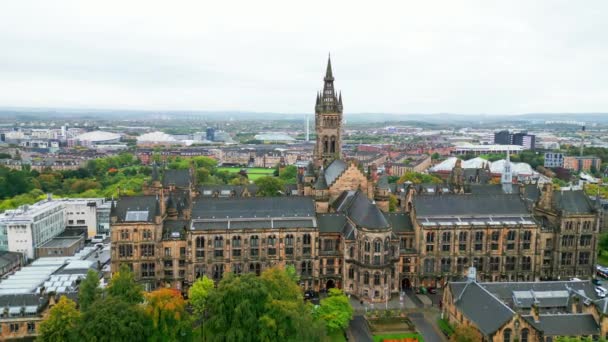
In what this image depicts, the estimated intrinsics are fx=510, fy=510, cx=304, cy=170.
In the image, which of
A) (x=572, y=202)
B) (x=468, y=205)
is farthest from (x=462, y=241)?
(x=572, y=202)

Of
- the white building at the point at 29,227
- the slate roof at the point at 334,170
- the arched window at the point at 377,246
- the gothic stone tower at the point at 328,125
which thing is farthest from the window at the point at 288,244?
the white building at the point at 29,227

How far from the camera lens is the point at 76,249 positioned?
390ft

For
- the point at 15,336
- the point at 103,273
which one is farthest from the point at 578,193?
the point at 15,336

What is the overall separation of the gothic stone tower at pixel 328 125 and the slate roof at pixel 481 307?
6295cm

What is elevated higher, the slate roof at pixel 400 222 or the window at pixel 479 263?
the slate roof at pixel 400 222

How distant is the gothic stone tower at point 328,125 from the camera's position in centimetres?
13438

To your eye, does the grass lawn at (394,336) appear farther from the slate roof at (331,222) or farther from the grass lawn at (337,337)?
the slate roof at (331,222)

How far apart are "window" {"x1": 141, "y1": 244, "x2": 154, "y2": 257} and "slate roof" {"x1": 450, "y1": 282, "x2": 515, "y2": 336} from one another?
52046 millimetres

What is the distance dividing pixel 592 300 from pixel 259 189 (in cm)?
9102

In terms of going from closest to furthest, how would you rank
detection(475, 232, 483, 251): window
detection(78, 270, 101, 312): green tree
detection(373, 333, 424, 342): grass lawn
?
detection(78, 270, 101, 312): green tree
detection(373, 333, 424, 342): grass lawn
detection(475, 232, 483, 251): window

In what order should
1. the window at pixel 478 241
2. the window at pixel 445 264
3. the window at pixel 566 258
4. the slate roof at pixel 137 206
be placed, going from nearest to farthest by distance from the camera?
the slate roof at pixel 137 206, the window at pixel 445 264, the window at pixel 478 241, the window at pixel 566 258

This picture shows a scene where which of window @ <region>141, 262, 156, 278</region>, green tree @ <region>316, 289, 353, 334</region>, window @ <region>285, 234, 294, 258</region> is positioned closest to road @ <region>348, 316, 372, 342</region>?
green tree @ <region>316, 289, 353, 334</region>

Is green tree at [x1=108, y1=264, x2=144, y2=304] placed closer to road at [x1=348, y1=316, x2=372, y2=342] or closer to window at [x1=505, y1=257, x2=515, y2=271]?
road at [x1=348, y1=316, x2=372, y2=342]

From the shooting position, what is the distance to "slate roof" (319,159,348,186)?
11188 cm
